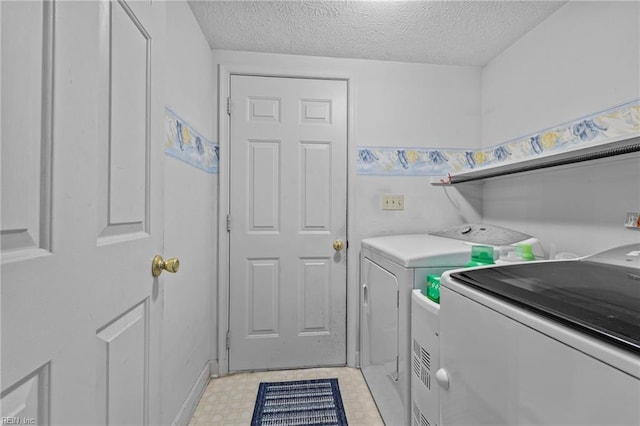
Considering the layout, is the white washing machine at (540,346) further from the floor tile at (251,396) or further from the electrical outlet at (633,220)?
the floor tile at (251,396)

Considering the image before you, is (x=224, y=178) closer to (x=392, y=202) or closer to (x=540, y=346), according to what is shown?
(x=392, y=202)

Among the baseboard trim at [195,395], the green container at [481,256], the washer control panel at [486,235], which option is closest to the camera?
the green container at [481,256]

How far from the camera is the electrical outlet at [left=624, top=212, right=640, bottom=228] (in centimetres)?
116

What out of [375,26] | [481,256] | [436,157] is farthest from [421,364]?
[375,26]

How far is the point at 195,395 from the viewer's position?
167cm

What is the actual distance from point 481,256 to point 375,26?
1.47 meters

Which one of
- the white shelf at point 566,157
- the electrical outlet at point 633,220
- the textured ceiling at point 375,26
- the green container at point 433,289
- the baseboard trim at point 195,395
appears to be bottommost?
the baseboard trim at point 195,395

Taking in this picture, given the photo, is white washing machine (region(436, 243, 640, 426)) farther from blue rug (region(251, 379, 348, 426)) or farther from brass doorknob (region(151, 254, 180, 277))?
blue rug (region(251, 379, 348, 426))

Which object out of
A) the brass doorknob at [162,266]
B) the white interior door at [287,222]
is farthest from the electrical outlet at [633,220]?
the brass doorknob at [162,266]

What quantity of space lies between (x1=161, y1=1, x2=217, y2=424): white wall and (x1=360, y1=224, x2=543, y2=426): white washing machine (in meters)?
1.07

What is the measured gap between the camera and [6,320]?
36 cm

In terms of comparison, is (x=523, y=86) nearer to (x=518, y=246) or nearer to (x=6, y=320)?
(x=518, y=246)

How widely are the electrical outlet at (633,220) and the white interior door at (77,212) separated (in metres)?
1.84

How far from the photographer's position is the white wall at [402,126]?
2.08 meters
